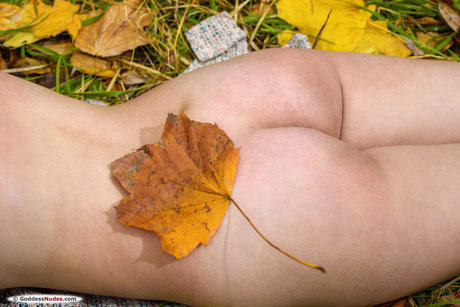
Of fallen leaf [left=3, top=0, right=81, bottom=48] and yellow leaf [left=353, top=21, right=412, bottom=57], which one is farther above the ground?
yellow leaf [left=353, top=21, right=412, bottom=57]

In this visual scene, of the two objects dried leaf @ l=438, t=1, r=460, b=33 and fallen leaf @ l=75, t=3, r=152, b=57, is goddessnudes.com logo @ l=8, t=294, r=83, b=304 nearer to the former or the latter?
fallen leaf @ l=75, t=3, r=152, b=57

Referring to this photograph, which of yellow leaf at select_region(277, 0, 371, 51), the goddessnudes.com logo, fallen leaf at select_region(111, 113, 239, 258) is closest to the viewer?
fallen leaf at select_region(111, 113, 239, 258)

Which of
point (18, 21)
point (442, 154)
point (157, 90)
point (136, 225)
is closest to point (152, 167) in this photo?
point (136, 225)

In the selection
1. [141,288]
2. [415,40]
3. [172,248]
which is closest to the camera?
[172,248]

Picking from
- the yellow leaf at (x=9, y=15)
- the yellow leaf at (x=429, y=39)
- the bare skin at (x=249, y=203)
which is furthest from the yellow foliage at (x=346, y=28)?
the yellow leaf at (x=9, y=15)

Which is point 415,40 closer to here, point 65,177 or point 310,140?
point 310,140

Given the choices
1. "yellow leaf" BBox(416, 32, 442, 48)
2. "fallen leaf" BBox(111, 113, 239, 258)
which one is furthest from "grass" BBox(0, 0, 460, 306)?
"fallen leaf" BBox(111, 113, 239, 258)

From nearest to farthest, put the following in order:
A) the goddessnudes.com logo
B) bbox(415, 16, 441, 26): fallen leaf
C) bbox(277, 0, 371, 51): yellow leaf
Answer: the goddessnudes.com logo < bbox(277, 0, 371, 51): yellow leaf < bbox(415, 16, 441, 26): fallen leaf
